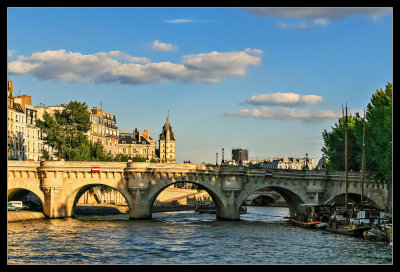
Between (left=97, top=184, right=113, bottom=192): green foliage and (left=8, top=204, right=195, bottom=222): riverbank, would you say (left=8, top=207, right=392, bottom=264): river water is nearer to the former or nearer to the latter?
(left=8, top=204, right=195, bottom=222): riverbank

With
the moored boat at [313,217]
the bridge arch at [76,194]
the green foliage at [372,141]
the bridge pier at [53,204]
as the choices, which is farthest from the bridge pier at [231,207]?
the bridge pier at [53,204]

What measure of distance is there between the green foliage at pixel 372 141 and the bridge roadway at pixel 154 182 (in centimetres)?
535

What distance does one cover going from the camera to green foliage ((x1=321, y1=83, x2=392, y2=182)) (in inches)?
2916

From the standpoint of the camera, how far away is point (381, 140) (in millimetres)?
75250

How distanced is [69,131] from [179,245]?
197 feet

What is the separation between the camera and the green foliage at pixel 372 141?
2916 inches

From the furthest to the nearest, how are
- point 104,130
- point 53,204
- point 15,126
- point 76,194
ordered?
point 104,130, point 15,126, point 76,194, point 53,204

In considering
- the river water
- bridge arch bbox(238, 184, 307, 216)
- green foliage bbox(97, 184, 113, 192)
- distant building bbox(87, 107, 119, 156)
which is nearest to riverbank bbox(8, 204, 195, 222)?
the river water

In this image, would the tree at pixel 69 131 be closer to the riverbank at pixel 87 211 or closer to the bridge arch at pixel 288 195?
the riverbank at pixel 87 211

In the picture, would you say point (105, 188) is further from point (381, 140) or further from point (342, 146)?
point (381, 140)

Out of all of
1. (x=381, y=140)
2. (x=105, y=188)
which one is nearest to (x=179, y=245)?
(x=381, y=140)

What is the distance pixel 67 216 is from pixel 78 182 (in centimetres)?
507

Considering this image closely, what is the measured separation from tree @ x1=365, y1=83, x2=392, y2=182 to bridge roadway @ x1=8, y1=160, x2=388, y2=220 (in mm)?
5460
